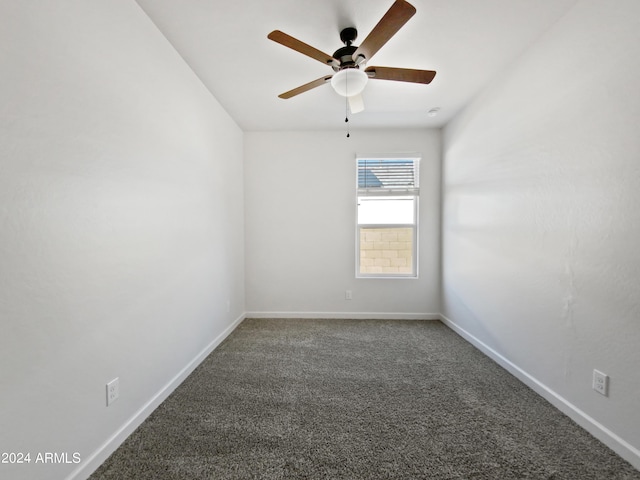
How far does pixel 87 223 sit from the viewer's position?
1.33 m

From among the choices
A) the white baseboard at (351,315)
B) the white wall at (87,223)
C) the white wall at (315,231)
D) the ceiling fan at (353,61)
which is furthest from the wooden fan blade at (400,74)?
the white baseboard at (351,315)

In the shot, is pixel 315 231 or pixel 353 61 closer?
pixel 353 61

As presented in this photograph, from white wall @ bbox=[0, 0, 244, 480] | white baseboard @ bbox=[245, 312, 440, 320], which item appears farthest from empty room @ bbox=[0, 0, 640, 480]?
white baseboard @ bbox=[245, 312, 440, 320]

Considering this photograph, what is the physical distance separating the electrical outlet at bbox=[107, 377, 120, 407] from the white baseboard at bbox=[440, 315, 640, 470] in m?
2.68

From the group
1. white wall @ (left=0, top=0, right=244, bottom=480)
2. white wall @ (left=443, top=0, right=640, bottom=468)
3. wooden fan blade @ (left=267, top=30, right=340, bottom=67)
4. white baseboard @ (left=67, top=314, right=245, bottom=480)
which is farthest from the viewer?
wooden fan blade @ (left=267, top=30, right=340, bottom=67)

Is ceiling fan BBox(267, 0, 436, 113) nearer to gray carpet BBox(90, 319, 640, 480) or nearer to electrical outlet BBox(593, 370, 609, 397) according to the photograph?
electrical outlet BBox(593, 370, 609, 397)

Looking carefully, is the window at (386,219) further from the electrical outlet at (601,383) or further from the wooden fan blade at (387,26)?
the electrical outlet at (601,383)

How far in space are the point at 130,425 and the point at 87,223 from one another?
1187mm

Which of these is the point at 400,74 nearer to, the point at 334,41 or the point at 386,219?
the point at 334,41

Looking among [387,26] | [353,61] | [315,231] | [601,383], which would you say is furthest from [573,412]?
[315,231]

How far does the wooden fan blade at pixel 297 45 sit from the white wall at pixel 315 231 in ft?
6.36

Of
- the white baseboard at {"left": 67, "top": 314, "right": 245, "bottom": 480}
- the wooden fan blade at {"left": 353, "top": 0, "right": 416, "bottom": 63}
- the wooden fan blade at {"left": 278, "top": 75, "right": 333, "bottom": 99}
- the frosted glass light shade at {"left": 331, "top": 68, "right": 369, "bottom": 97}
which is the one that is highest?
the wooden fan blade at {"left": 353, "top": 0, "right": 416, "bottom": 63}

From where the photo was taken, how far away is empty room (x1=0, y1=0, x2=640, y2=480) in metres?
1.17

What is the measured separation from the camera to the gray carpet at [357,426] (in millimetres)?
1351
